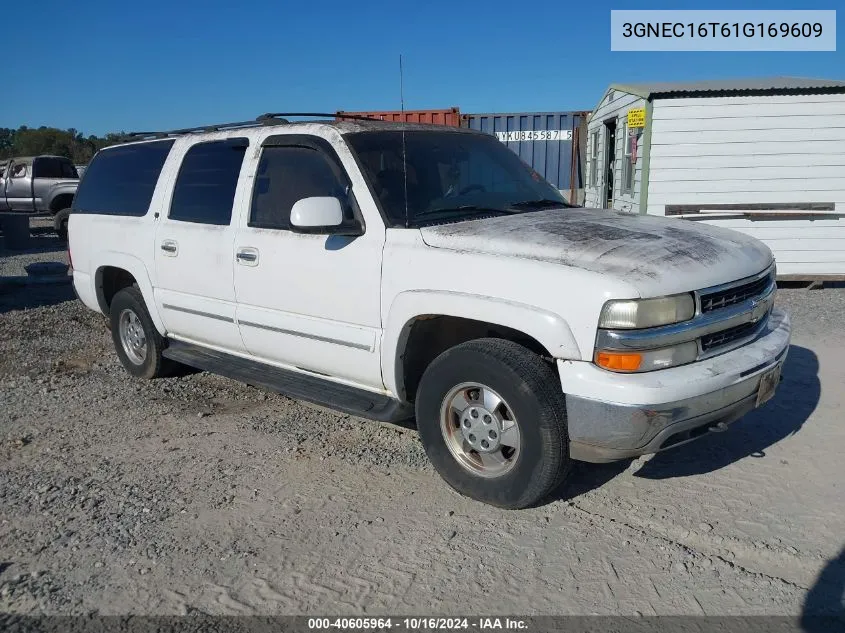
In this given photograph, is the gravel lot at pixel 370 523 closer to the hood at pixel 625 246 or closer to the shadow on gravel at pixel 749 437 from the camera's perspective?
the shadow on gravel at pixel 749 437

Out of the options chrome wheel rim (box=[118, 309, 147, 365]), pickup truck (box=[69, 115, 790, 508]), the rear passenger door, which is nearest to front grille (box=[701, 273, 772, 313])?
pickup truck (box=[69, 115, 790, 508])

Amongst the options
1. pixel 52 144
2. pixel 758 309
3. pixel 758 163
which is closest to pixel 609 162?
pixel 758 163

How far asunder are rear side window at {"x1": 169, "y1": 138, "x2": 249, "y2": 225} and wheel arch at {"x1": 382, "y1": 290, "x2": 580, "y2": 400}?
1.67 m

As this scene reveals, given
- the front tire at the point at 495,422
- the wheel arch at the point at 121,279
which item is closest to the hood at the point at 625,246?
the front tire at the point at 495,422

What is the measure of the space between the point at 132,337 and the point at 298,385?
7.85 ft

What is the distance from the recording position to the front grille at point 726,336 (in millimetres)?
3457

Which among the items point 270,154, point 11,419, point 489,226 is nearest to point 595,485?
point 489,226

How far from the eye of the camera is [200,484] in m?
4.13

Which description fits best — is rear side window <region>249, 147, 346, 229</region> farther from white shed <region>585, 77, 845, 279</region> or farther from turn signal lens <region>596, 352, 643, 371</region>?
white shed <region>585, 77, 845, 279</region>

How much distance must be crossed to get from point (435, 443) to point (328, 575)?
0.96 metres

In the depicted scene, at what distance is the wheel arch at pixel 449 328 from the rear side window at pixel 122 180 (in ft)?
9.19

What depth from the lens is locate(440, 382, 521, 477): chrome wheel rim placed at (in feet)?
11.9

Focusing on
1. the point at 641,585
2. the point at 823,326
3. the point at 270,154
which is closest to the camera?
the point at 641,585

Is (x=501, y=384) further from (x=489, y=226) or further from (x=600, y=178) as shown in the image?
(x=600, y=178)
